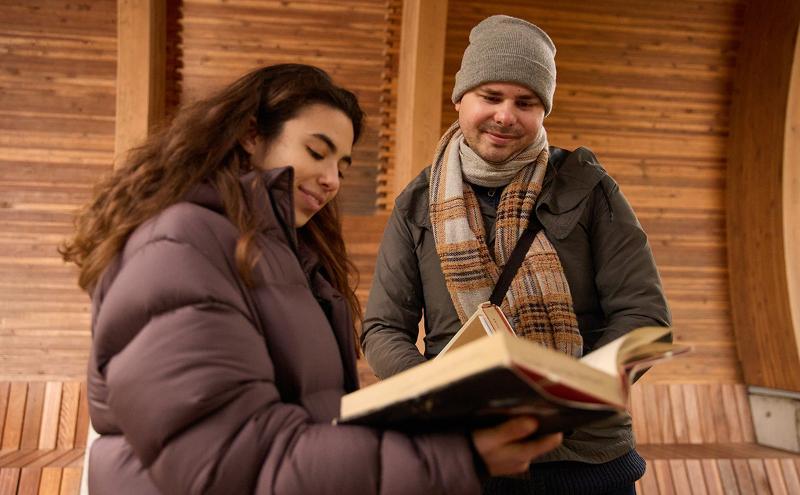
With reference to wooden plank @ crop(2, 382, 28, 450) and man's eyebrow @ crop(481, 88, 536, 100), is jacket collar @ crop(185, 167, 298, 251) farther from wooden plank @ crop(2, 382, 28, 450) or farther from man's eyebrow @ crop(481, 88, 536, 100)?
wooden plank @ crop(2, 382, 28, 450)

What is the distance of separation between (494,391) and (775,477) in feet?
16.5

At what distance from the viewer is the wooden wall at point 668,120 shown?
18.8 ft

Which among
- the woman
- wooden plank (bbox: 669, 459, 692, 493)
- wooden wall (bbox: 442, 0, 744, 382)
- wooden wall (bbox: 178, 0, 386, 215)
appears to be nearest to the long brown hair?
the woman

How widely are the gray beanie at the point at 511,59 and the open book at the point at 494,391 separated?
4.30 ft

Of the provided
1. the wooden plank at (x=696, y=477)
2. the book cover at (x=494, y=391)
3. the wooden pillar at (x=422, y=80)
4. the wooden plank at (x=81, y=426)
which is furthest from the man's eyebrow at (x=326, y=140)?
the wooden plank at (x=696, y=477)

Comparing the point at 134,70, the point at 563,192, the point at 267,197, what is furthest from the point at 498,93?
the point at 134,70

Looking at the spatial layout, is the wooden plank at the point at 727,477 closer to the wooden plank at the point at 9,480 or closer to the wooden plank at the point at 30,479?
the wooden plank at the point at 30,479

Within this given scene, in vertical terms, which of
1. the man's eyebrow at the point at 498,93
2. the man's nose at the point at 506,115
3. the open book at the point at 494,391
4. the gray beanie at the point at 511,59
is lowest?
the open book at the point at 494,391

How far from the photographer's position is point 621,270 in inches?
86.2

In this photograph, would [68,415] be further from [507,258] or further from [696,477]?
[696,477]

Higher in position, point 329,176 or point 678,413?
point 329,176

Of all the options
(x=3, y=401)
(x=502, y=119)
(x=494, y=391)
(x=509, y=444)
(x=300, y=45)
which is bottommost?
(x=3, y=401)

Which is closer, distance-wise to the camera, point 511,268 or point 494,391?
point 494,391

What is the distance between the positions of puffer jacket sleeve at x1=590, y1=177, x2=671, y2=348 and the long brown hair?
0.83m
